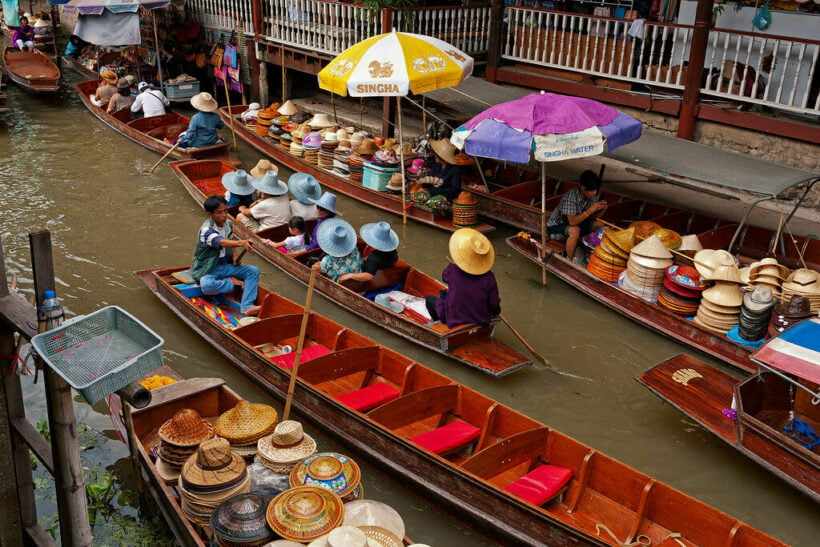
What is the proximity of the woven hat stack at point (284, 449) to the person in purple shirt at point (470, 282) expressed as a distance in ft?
7.79

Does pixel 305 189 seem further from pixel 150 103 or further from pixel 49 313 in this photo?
pixel 150 103

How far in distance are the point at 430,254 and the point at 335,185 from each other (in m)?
2.66

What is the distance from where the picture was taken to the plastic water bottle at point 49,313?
3.39 metres

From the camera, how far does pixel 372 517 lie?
4.44m

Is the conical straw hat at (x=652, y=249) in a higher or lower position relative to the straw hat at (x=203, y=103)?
lower

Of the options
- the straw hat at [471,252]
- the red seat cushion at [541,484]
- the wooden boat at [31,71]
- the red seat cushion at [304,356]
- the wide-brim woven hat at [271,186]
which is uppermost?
the straw hat at [471,252]

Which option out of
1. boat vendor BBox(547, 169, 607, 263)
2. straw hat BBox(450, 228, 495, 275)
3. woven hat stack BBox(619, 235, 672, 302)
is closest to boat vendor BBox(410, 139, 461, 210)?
boat vendor BBox(547, 169, 607, 263)

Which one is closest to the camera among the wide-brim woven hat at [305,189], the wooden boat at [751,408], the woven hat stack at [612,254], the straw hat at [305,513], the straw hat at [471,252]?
the straw hat at [305,513]

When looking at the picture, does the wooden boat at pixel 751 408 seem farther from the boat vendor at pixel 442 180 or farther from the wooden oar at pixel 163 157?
the wooden oar at pixel 163 157

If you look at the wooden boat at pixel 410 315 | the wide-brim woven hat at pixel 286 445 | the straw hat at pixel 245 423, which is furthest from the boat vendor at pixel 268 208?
the wide-brim woven hat at pixel 286 445

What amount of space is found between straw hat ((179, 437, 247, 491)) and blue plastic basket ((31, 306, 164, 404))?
1415 millimetres

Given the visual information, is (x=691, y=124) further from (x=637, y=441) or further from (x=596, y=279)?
(x=637, y=441)

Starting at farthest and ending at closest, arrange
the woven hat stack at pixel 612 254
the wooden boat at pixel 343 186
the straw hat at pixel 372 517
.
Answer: the wooden boat at pixel 343 186 → the woven hat stack at pixel 612 254 → the straw hat at pixel 372 517

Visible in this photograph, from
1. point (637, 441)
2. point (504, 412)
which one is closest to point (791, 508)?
point (637, 441)
